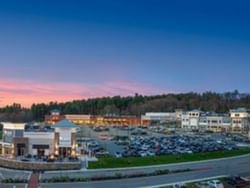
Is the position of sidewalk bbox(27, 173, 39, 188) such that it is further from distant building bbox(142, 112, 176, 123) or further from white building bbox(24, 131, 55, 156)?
distant building bbox(142, 112, 176, 123)

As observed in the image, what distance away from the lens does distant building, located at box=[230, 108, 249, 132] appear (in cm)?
10850

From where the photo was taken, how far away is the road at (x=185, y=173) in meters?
36.9

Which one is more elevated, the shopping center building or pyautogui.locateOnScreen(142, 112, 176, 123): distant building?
pyautogui.locateOnScreen(142, 112, 176, 123): distant building

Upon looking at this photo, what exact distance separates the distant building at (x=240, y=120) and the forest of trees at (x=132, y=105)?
34.6m

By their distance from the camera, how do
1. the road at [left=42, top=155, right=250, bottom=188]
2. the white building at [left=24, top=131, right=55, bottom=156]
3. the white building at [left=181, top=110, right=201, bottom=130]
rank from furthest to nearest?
the white building at [left=181, top=110, right=201, bottom=130] → the white building at [left=24, top=131, right=55, bottom=156] → the road at [left=42, top=155, right=250, bottom=188]

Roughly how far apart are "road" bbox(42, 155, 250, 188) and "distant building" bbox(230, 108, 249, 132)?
5461cm

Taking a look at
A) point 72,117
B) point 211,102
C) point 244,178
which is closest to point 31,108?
point 72,117

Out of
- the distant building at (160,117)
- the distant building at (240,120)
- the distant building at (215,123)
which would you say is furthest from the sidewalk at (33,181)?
the distant building at (160,117)

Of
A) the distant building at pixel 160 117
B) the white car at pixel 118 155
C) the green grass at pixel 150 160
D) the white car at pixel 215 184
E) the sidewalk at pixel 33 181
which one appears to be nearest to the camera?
the sidewalk at pixel 33 181

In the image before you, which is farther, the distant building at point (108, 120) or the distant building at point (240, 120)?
the distant building at point (108, 120)

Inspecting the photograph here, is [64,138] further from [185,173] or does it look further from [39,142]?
[185,173]

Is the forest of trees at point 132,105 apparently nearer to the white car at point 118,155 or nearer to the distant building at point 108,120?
the distant building at point 108,120

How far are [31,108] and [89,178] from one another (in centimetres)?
11747

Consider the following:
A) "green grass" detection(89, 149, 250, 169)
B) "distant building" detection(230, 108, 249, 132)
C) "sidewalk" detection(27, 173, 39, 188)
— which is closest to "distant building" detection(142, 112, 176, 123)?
"distant building" detection(230, 108, 249, 132)
